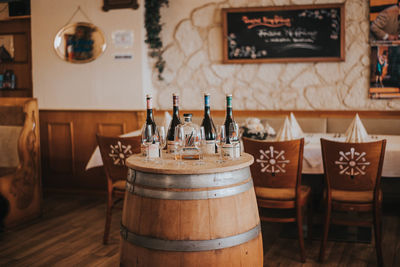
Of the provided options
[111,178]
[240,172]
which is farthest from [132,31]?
[240,172]

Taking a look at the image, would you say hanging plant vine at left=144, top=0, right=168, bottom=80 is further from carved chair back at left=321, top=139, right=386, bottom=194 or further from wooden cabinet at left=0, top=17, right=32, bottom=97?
carved chair back at left=321, top=139, right=386, bottom=194

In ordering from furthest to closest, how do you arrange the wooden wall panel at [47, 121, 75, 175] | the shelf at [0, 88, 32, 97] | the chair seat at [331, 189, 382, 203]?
the shelf at [0, 88, 32, 97] < the wooden wall panel at [47, 121, 75, 175] < the chair seat at [331, 189, 382, 203]

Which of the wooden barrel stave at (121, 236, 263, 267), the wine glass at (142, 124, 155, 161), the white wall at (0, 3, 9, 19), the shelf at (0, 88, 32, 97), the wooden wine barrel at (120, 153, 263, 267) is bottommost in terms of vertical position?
the wooden barrel stave at (121, 236, 263, 267)

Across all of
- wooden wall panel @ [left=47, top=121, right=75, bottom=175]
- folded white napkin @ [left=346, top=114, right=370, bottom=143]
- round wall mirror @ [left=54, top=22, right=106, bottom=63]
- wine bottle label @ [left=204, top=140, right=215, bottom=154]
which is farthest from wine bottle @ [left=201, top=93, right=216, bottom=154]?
wooden wall panel @ [left=47, top=121, right=75, bottom=175]

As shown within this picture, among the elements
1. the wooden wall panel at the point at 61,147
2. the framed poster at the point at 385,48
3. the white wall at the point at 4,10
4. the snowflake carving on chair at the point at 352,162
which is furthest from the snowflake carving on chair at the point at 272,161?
the white wall at the point at 4,10

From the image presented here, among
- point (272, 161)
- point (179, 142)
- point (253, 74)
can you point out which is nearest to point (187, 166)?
point (179, 142)

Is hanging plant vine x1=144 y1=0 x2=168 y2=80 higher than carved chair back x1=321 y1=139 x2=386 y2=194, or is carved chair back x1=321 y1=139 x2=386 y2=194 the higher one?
hanging plant vine x1=144 y1=0 x2=168 y2=80

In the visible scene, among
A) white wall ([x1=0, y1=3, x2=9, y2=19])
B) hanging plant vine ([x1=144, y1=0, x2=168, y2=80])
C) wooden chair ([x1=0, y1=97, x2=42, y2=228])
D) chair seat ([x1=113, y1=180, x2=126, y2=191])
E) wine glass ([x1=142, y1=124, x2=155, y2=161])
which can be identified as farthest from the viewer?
white wall ([x1=0, y1=3, x2=9, y2=19])

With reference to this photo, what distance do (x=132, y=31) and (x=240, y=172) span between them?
3448mm

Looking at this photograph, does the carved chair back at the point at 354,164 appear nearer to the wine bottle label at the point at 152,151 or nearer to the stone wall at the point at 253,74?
the wine bottle label at the point at 152,151

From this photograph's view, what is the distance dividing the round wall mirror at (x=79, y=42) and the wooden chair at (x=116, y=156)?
2.13 metres

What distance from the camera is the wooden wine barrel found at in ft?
6.03

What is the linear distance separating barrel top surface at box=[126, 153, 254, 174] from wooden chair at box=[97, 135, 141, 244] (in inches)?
41.5

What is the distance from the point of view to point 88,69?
518 centimetres
